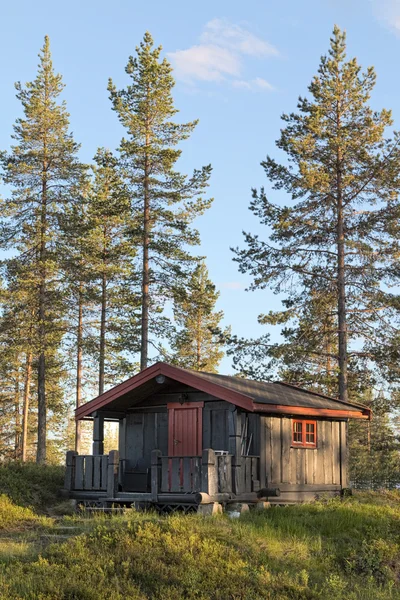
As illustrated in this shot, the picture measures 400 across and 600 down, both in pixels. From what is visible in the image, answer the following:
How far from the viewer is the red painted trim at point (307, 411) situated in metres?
19.4

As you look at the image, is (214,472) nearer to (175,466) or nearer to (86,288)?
(175,466)

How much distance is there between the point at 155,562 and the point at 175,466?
268 inches

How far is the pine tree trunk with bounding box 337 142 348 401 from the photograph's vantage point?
89.7 ft

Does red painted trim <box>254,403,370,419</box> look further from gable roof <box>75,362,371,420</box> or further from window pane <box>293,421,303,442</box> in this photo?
window pane <box>293,421,303,442</box>

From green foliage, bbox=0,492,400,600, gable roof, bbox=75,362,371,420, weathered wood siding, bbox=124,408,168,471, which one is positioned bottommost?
green foliage, bbox=0,492,400,600

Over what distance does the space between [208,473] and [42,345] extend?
56.0 ft

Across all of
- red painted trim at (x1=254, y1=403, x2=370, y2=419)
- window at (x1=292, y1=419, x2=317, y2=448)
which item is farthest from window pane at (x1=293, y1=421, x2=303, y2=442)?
red painted trim at (x1=254, y1=403, x2=370, y2=419)

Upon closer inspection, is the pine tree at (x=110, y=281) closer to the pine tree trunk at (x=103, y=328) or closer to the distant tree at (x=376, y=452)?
the pine tree trunk at (x=103, y=328)

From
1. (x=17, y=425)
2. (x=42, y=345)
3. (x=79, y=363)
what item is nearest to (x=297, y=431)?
(x=42, y=345)

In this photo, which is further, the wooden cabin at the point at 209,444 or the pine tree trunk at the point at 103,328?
the pine tree trunk at the point at 103,328

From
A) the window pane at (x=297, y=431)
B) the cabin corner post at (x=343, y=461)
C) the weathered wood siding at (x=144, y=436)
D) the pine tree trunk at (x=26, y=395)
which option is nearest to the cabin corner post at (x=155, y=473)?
A: the weathered wood siding at (x=144, y=436)

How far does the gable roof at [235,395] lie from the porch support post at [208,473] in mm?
1597

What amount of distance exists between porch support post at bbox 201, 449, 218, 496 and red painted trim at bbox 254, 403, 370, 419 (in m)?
1.72

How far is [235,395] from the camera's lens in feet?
62.5
